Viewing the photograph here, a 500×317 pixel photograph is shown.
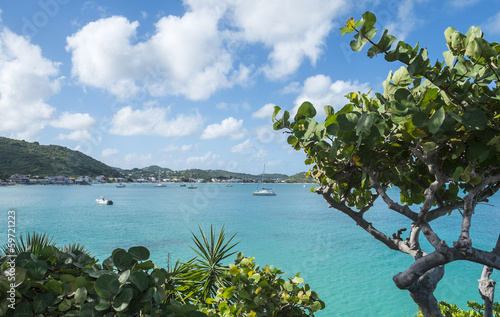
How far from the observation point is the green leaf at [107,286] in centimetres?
115

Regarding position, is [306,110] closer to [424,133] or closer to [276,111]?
[276,111]

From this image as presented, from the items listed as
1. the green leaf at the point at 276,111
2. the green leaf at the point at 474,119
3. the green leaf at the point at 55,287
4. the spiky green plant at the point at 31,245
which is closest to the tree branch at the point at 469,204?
the green leaf at the point at 474,119

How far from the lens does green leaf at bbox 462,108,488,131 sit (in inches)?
58.1

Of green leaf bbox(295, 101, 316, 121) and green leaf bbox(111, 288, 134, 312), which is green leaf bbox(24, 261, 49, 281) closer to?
green leaf bbox(111, 288, 134, 312)

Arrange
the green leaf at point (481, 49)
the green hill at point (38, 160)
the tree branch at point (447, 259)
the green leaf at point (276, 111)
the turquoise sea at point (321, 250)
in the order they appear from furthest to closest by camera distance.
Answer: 1. the green hill at point (38, 160)
2. the turquoise sea at point (321, 250)
3. the green leaf at point (276, 111)
4. the tree branch at point (447, 259)
5. the green leaf at point (481, 49)

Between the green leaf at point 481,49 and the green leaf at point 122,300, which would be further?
the green leaf at point 481,49

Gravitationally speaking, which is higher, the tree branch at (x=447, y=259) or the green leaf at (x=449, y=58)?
the green leaf at (x=449, y=58)

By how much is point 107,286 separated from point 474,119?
5.84 ft

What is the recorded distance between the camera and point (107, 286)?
3.82 ft

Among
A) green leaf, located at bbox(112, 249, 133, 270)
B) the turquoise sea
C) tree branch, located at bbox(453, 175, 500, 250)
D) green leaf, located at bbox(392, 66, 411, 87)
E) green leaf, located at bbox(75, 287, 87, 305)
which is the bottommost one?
the turquoise sea

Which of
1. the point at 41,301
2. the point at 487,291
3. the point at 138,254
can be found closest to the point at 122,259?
the point at 138,254

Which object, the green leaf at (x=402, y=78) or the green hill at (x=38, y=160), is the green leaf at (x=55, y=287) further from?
the green hill at (x=38, y=160)

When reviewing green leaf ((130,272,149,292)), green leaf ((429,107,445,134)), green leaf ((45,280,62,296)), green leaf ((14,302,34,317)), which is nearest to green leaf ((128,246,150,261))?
green leaf ((130,272,149,292))

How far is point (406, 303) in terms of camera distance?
12.4 m
